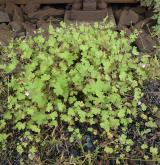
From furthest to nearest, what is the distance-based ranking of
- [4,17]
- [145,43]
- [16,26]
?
1. [4,17]
2. [16,26]
3. [145,43]

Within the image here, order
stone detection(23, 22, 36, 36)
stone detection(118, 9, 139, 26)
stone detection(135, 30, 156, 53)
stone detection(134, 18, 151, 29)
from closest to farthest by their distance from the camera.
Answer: stone detection(135, 30, 156, 53) < stone detection(23, 22, 36, 36) < stone detection(134, 18, 151, 29) < stone detection(118, 9, 139, 26)

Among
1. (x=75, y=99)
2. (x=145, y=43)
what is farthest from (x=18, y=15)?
(x=75, y=99)

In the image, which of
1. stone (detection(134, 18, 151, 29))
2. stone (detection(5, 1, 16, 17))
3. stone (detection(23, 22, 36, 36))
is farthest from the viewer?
stone (detection(5, 1, 16, 17))

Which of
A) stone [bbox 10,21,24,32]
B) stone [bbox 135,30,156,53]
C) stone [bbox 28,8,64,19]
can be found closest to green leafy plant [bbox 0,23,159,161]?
stone [bbox 135,30,156,53]

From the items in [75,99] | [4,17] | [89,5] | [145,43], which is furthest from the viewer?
[89,5]

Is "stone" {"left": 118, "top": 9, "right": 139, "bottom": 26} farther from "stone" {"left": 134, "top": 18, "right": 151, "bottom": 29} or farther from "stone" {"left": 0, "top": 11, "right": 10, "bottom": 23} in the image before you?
"stone" {"left": 0, "top": 11, "right": 10, "bottom": 23}

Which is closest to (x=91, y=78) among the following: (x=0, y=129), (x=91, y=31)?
(x=91, y=31)

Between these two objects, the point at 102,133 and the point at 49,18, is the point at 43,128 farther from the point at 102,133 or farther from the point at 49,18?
the point at 49,18

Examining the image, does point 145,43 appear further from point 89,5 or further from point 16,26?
point 16,26
